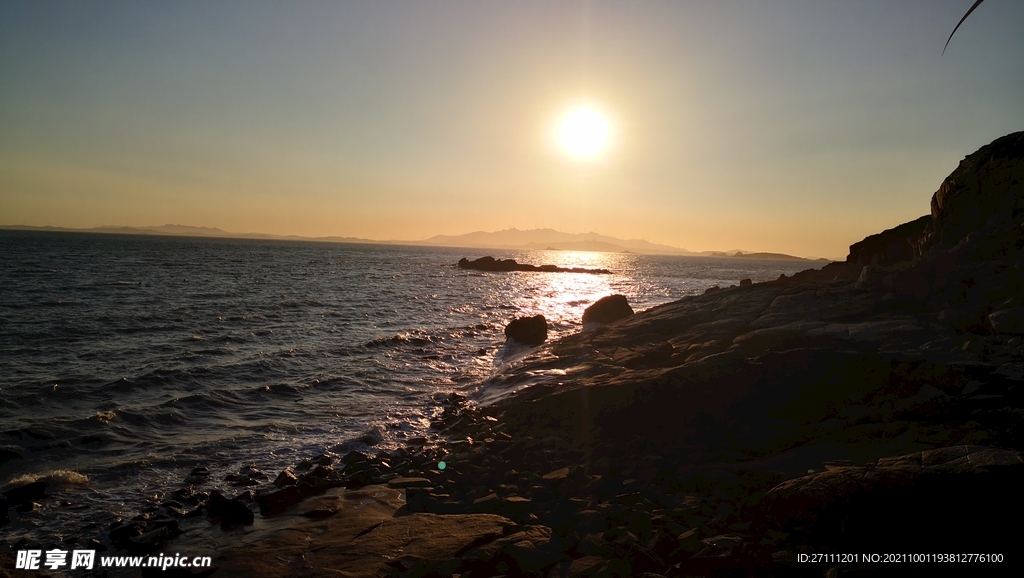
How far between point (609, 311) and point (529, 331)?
5819 mm

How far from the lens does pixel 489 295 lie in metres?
52.7

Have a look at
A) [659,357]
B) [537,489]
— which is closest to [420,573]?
[537,489]

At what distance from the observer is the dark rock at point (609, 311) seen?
2861 cm

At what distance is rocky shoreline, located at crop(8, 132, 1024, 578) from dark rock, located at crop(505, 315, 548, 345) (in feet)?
28.7

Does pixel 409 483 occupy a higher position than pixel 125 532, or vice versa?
pixel 409 483

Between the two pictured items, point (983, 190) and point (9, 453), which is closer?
point (9, 453)

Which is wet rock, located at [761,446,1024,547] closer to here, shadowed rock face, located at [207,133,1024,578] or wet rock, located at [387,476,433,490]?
shadowed rock face, located at [207,133,1024,578]

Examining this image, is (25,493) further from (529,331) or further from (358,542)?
(529,331)

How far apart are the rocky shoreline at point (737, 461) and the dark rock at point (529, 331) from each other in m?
8.76

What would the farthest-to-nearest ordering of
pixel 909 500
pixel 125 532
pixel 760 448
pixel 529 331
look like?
pixel 529 331, pixel 760 448, pixel 125 532, pixel 909 500

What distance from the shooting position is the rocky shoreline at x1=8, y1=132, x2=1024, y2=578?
5.73 meters

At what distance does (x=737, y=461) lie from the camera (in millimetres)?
9062

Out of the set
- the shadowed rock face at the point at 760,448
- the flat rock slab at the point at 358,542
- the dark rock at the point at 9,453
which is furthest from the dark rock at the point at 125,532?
the dark rock at the point at 9,453

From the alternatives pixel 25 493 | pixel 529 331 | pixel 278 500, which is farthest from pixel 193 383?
pixel 529 331
